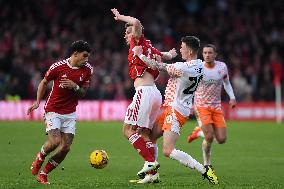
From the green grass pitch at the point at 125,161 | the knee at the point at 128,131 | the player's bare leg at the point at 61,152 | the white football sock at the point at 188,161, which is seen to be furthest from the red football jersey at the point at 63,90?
the white football sock at the point at 188,161

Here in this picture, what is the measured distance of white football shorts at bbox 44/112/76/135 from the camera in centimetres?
1223

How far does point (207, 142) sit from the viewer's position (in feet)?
49.3

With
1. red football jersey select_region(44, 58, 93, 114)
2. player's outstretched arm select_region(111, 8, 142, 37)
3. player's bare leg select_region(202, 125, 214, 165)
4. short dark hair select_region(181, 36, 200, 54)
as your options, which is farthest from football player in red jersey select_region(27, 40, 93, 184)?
player's bare leg select_region(202, 125, 214, 165)

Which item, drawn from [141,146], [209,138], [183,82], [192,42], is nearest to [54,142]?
[141,146]

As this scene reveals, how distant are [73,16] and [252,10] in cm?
844

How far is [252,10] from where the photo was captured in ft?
121

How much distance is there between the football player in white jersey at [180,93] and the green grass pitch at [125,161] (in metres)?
0.45

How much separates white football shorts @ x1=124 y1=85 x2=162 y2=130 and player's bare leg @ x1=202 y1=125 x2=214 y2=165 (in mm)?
2630

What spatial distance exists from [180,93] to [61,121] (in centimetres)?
190

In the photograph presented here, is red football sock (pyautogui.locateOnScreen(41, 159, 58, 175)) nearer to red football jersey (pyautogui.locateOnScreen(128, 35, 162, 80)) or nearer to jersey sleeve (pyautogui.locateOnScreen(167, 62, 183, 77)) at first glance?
red football jersey (pyautogui.locateOnScreen(128, 35, 162, 80))

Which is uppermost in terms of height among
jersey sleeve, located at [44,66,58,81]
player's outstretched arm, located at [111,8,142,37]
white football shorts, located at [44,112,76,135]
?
player's outstretched arm, located at [111,8,142,37]

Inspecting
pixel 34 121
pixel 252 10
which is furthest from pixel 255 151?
pixel 252 10

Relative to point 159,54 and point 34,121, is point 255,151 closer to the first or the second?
point 159,54

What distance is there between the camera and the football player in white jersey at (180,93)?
39.1ft
